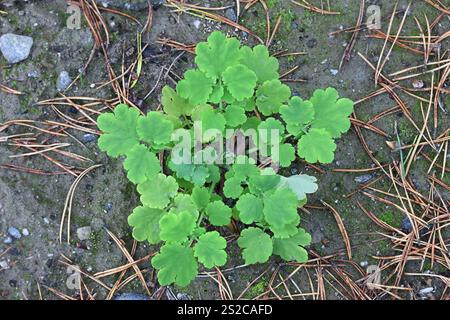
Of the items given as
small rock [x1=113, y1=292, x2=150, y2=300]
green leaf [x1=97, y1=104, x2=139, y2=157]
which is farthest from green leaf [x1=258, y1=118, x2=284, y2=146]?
small rock [x1=113, y1=292, x2=150, y2=300]

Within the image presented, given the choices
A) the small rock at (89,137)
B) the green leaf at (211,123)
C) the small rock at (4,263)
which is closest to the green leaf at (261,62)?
the green leaf at (211,123)

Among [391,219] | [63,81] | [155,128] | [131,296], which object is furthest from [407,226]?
[63,81]

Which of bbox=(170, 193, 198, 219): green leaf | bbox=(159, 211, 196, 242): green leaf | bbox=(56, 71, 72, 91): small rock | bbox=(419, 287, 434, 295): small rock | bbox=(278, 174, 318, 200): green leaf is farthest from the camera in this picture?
bbox=(56, 71, 72, 91): small rock

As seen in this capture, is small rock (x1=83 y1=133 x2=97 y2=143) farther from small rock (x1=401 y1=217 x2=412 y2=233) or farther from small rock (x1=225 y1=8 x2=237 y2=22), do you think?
small rock (x1=401 y1=217 x2=412 y2=233)

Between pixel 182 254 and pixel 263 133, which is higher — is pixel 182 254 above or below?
below

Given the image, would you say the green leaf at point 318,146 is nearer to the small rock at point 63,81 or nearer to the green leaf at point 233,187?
the green leaf at point 233,187
